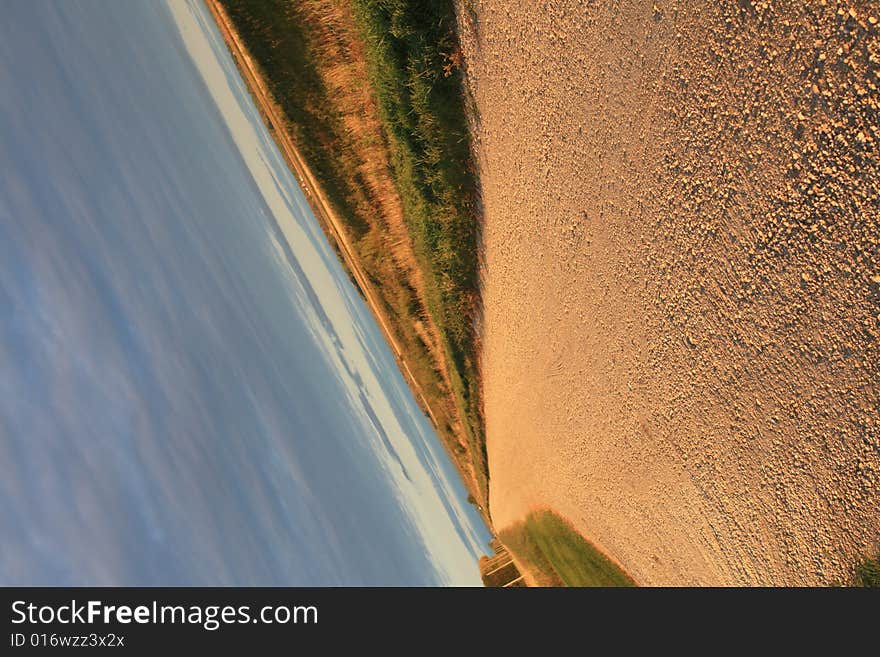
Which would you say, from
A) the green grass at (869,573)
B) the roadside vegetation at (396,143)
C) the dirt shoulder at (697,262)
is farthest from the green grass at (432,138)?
the green grass at (869,573)

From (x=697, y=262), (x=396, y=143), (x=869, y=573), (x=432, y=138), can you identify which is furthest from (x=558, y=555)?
(x=396, y=143)

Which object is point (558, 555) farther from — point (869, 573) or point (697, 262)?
point (697, 262)

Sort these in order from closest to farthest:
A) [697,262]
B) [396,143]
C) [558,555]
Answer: [697,262] → [396,143] → [558,555]

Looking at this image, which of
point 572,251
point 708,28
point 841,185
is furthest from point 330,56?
point 841,185

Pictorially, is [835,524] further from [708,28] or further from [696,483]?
[708,28]

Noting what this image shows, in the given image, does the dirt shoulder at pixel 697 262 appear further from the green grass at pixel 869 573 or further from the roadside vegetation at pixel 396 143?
the roadside vegetation at pixel 396 143

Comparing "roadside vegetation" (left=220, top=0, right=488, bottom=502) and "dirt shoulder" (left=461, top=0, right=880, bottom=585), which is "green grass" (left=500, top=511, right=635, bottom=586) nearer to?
"dirt shoulder" (left=461, top=0, right=880, bottom=585)

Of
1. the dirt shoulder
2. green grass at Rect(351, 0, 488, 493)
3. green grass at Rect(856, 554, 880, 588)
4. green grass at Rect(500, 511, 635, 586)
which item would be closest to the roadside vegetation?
green grass at Rect(351, 0, 488, 493)
